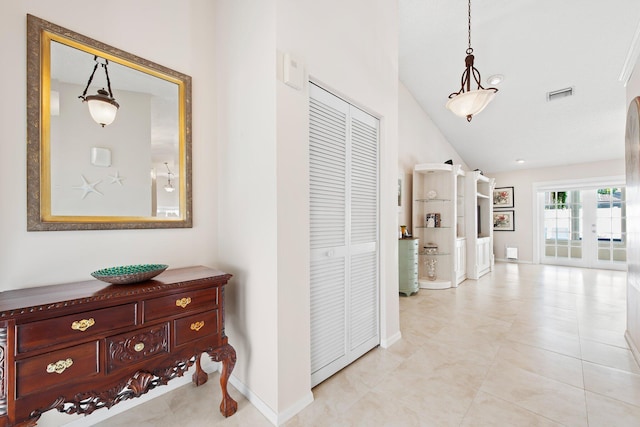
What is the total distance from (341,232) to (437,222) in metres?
3.30

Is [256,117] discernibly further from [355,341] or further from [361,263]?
[355,341]

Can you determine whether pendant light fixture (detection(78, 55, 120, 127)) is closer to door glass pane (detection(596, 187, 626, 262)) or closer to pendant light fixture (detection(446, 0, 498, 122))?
pendant light fixture (detection(446, 0, 498, 122))

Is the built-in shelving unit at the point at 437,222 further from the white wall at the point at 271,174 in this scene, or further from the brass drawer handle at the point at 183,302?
the brass drawer handle at the point at 183,302

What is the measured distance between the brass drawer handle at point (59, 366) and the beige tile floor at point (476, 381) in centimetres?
75

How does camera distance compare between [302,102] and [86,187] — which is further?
[302,102]

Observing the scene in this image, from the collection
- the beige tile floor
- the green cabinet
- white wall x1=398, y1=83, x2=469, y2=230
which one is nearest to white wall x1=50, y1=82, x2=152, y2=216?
the beige tile floor

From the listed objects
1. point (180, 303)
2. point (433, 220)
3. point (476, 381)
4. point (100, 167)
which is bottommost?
point (476, 381)

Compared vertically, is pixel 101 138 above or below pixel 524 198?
above

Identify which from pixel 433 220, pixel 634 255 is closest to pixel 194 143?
pixel 634 255

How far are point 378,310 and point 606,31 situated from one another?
436 centimetres

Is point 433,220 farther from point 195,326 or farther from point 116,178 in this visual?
point 116,178

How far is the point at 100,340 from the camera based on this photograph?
1195 millimetres

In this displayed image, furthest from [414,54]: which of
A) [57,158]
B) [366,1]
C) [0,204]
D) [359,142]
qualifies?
[0,204]

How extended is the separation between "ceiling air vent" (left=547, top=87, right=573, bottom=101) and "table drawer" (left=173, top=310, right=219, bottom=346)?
19.0ft
